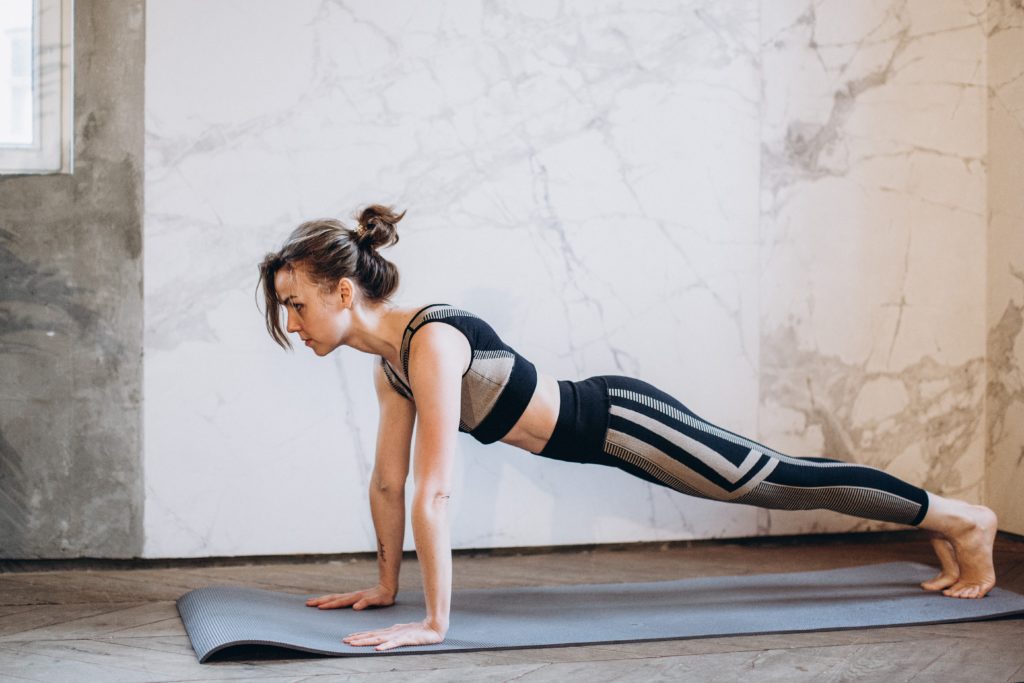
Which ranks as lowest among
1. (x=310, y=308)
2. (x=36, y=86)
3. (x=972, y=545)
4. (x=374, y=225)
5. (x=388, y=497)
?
(x=972, y=545)

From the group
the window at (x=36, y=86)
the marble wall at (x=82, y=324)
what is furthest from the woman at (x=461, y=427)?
the window at (x=36, y=86)

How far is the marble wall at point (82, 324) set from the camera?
2.41 metres

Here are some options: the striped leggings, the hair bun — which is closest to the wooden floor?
the striped leggings

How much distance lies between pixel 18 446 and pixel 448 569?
1.26 metres

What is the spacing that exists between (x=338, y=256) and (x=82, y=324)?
0.95 meters

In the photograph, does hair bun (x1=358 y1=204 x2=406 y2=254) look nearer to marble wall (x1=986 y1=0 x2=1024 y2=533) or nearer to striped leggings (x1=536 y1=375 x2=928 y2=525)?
striped leggings (x1=536 y1=375 x2=928 y2=525)

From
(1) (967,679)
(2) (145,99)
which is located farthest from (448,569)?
(2) (145,99)

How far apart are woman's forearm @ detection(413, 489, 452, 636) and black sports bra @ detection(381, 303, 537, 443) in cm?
21

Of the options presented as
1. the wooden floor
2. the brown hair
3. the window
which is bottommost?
the wooden floor

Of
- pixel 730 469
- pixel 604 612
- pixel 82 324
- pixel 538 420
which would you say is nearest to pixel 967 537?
pixel 730 469

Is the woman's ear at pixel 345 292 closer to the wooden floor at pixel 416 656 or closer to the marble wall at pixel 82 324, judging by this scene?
the wooden floor at pixel 416 656

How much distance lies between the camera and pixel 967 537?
209 centimetres

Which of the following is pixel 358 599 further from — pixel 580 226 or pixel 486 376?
Answer: pixel 580 226

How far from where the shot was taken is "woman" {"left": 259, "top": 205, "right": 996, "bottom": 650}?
1.79 meters
